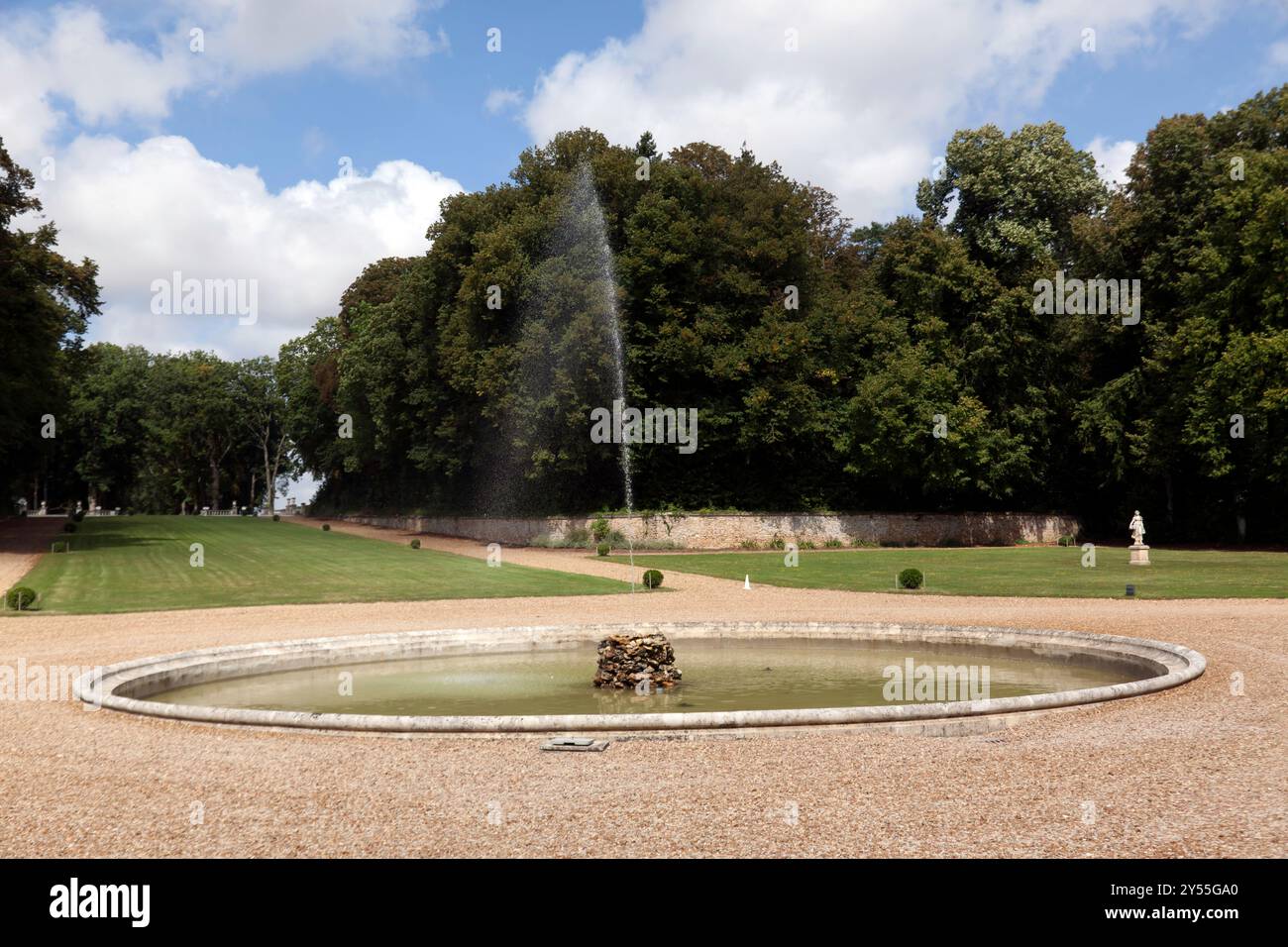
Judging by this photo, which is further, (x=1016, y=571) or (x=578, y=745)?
(x=1016, y=571)

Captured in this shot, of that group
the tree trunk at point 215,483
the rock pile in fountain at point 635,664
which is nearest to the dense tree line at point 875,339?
the rock pile in fountain at point 635,664

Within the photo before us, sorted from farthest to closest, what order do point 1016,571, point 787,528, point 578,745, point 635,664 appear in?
point 787,528 → point 1016,571 → point 635,664 → point 578,745

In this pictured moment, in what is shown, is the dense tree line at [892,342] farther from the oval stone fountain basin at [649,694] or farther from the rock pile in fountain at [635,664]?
the rock pile in fountain at [635,664]

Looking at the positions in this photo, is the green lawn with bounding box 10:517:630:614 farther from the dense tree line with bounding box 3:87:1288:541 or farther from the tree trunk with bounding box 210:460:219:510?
the tree trunk with bounding box 210:460:219:510

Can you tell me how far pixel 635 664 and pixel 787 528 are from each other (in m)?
39.5

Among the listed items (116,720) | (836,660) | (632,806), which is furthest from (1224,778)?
(116,720)

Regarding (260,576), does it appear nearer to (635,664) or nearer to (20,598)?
(20,598)

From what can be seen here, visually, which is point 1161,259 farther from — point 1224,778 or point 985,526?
point 1224,778

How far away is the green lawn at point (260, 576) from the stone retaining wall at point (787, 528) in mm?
6714

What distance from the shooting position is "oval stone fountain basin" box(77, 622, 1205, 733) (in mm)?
10977

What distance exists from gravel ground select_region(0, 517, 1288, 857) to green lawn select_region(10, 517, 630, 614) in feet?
51.5

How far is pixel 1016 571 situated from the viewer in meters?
35.9

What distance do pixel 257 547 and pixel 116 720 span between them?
1541 inches

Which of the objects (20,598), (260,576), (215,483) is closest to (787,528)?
(260,576)
